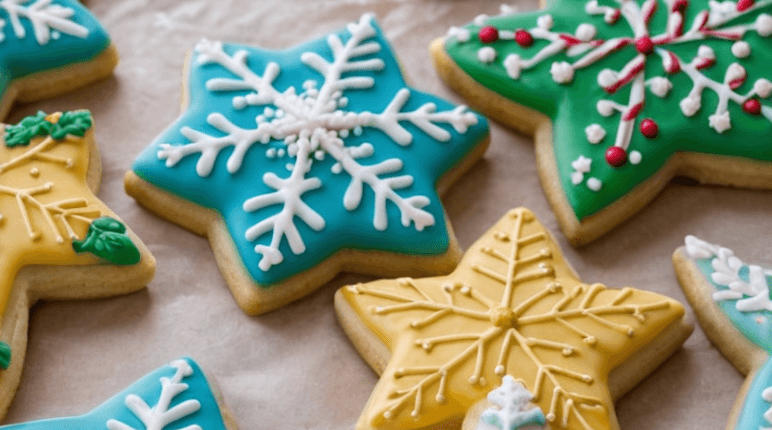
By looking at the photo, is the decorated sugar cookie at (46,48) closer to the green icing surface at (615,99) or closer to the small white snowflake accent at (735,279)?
the green icing surface at (615,99)

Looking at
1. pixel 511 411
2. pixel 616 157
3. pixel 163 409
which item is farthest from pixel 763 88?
pixel 163 409

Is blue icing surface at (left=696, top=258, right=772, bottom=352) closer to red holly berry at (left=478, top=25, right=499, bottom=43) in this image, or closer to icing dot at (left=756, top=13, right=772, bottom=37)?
icing dot at (left=756, top=13, right=772, bottom=37)

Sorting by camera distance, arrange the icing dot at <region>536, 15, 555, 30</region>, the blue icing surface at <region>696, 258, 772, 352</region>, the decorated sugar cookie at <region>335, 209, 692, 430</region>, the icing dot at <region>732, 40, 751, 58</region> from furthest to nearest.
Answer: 1. the icing dot at <region>536, 15, 555, 30</region>
2. the icing dot at <region>732, 40, 751, 58</region>
3. the blue icing surface at <region>696, 258, 772, 352</region>
4. the decorated sugar cookie at <region>335, 209, 692, 430</region>

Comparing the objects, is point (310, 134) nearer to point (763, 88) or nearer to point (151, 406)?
point (151, 406)

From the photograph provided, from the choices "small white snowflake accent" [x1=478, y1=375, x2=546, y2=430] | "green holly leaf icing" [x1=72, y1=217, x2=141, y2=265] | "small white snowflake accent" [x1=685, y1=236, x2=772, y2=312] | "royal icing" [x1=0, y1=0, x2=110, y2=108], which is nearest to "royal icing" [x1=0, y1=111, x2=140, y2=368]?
"green holly leaf icing" [x1=72, y1=217, x2=141, y2=265]

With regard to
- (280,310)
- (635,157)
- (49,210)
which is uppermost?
(635,157)

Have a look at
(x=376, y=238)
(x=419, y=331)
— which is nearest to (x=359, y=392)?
(x=419, y=331)
